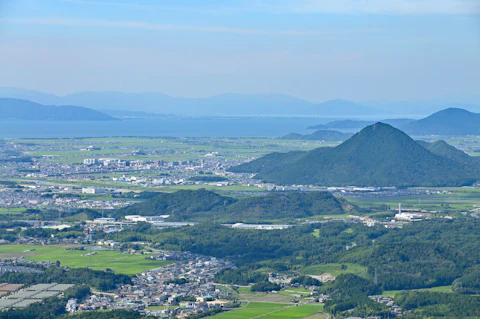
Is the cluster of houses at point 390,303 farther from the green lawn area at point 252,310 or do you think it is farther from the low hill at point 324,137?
the low hill at point 324,137

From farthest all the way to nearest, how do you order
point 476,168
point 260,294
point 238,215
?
point 476,168 < point 238,215 < point 260,294

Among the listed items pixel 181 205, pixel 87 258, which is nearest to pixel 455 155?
pixel 181 205

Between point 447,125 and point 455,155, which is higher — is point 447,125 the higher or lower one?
the higher one

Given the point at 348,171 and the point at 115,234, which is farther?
the point at 348,171

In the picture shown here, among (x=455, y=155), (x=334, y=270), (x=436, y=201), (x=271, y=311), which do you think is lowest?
(x=271, y=311)

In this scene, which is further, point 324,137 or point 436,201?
point 324,137

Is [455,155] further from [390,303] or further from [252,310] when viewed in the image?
[252,310]

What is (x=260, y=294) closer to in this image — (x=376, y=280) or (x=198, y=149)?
(x=376, y=280)

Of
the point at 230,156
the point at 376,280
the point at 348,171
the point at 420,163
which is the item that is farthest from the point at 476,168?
the point at 376,280
